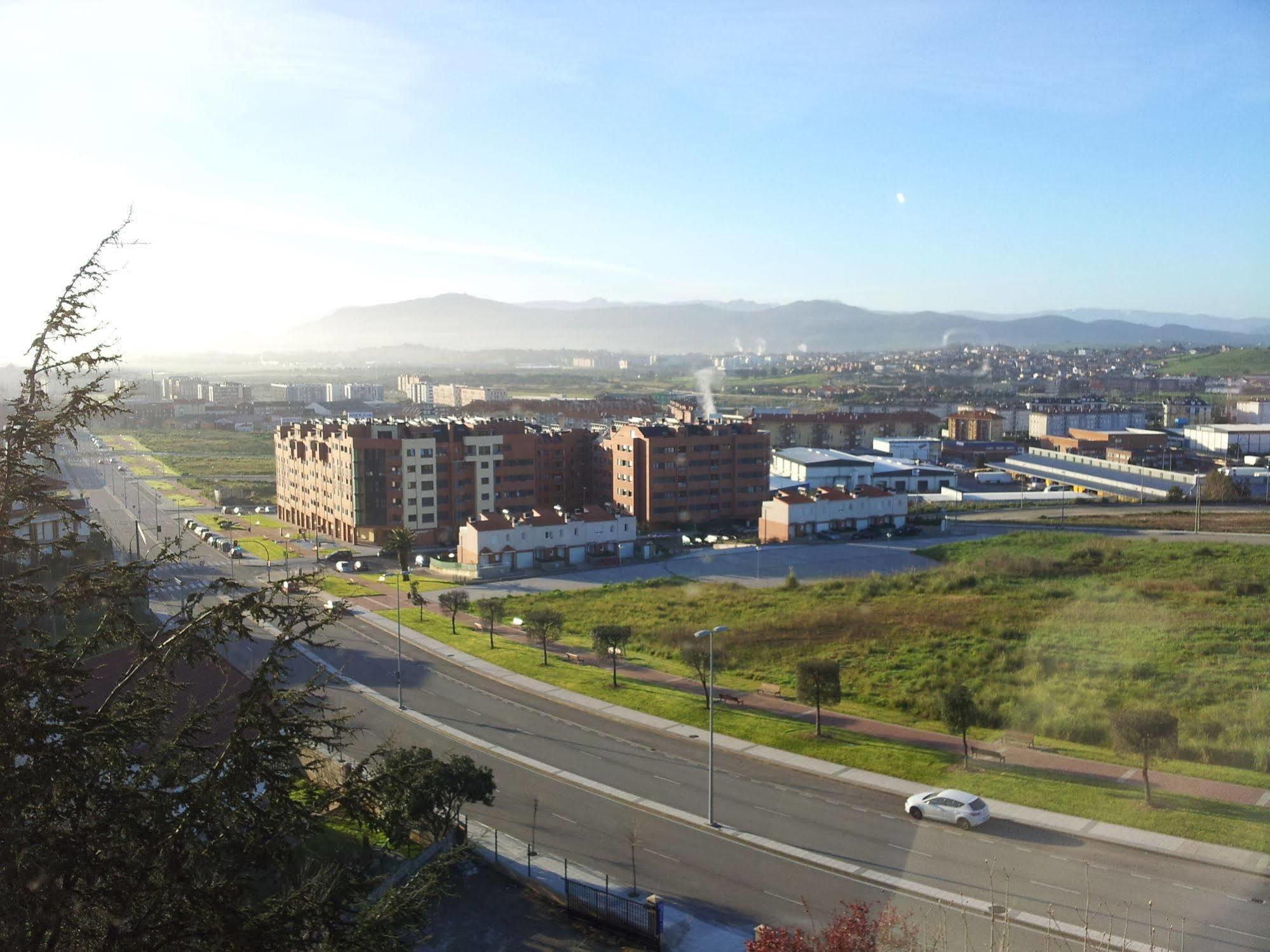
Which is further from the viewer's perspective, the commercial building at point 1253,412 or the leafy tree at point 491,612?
the commercial building at point 1253,412

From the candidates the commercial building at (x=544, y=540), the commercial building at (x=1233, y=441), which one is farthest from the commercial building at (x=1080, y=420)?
the commercial building at (x=544, y=540)

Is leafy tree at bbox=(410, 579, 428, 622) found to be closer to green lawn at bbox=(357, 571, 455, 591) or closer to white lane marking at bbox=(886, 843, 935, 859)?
green lawn at bbox=(357, 571, 455, 591)

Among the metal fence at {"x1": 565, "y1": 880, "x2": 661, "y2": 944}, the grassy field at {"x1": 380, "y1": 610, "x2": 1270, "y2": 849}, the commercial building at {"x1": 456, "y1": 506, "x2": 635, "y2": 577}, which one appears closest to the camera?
the metal fence at {"x1": 565, "y1": 880, "x2": 661, "y2": 944}

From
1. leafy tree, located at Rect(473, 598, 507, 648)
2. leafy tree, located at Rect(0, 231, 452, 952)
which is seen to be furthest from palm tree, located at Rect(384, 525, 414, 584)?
leafy tree, located at Rect(0, 231, 452, 952)

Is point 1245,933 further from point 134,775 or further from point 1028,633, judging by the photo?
point 1028,633

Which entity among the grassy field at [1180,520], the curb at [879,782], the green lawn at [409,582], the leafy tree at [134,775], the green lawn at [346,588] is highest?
the leafy tree at [134,775]

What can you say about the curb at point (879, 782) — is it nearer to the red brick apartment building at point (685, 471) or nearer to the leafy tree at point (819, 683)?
the leafy tree at point (819, 683)

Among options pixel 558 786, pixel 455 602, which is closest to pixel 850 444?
pixel 455 602

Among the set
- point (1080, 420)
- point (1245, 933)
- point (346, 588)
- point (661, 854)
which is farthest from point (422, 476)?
point (1080, 420)
